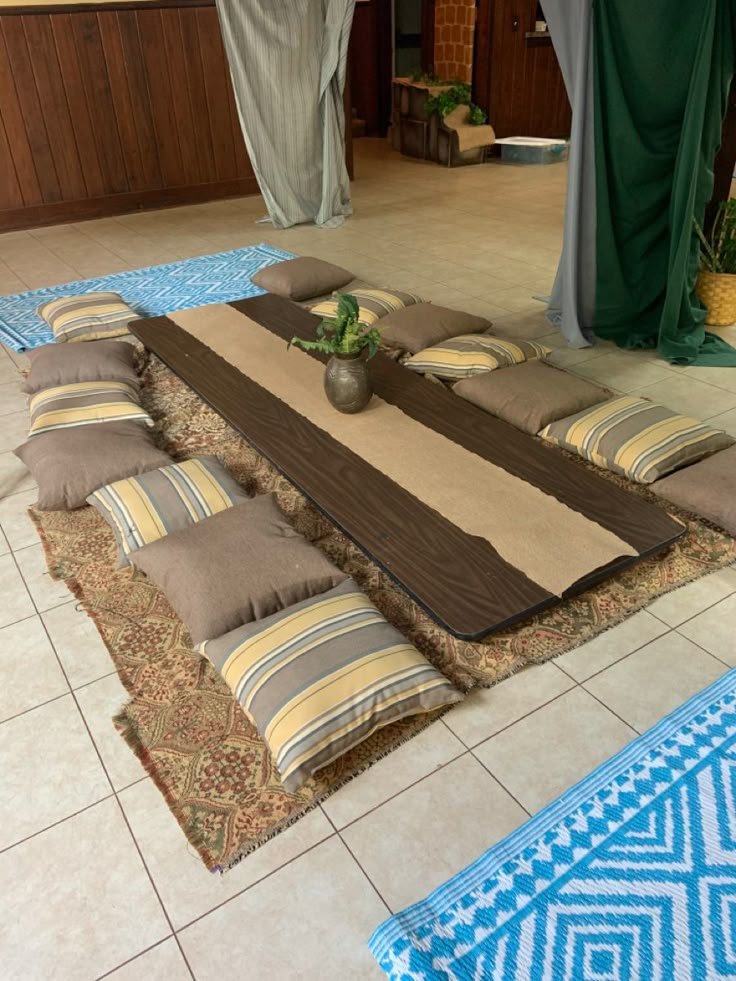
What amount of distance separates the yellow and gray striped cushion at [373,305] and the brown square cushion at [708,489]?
1.83 metres

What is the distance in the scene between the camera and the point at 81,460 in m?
2.62

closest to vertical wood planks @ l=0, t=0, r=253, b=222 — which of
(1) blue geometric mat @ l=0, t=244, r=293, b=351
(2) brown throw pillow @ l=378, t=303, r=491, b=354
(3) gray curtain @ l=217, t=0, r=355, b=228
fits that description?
(3) gray curtain @ l=217, t=0, r=355, b=228

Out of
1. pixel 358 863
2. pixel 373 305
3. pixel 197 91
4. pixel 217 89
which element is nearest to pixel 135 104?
pixel 197 91

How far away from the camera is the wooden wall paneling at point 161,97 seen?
6203mm

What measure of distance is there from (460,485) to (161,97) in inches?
218

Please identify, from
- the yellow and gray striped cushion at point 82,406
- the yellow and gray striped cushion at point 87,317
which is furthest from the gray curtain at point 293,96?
the yellow and gray striped cushion at point 82,406

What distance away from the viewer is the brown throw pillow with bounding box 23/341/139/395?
3.29m

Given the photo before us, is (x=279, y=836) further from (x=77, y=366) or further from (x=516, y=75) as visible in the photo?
(x=516, y=75)

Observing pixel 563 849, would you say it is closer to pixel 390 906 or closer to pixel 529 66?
pixel 390 906

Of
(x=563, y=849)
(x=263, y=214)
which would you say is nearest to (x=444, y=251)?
(x=263, y=214)

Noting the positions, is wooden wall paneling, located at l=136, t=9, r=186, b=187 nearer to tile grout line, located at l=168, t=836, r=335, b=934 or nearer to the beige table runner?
the beige table runner

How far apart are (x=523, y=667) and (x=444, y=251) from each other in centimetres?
413

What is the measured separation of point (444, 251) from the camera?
18.2 ft

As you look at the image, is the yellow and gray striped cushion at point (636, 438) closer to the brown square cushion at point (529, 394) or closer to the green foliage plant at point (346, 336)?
the brown square cushion at point (529, 394)
